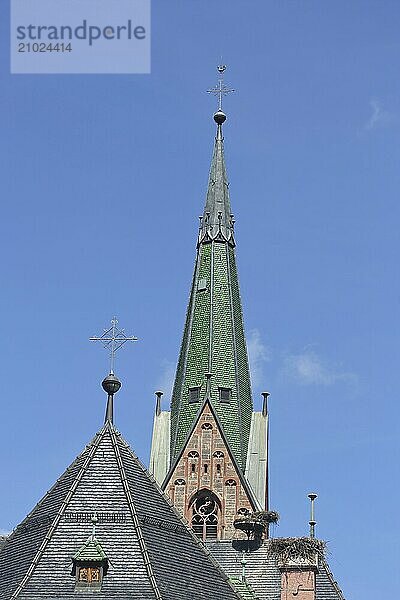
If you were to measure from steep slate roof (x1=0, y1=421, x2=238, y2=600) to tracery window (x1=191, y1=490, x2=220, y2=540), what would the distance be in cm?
2237

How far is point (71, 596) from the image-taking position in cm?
3005

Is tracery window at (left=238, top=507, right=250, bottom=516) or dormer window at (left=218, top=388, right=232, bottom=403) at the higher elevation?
dormer window at (left=218, top=388, right=232, bottom=403)

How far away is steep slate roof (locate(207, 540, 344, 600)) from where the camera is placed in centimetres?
3834

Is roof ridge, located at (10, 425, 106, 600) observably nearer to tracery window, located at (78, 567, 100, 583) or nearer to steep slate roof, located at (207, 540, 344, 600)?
Answer: tracery window, located at (78, 567, 100, 583)

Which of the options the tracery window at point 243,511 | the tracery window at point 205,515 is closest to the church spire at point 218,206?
the tracery window at point 205,515

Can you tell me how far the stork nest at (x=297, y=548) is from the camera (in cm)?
3674

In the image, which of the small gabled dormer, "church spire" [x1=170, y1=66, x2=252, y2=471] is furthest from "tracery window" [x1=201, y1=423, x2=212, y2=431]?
the small gabled dormer

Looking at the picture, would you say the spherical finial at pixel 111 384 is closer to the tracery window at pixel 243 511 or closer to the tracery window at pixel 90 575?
the tracery window at pixel 90 575

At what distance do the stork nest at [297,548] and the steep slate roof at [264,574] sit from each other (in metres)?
1.28

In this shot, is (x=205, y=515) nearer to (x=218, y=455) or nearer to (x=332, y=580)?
(x=218, y=455)

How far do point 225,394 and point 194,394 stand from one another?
4.85 feet

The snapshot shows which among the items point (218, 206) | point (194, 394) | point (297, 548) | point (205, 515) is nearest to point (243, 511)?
point (205, 515)

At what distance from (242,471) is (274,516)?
14518 mm

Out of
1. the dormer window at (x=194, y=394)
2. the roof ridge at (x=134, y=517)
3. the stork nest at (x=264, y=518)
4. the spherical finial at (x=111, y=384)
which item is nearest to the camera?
the roof ridge at (x=134, y=517)
